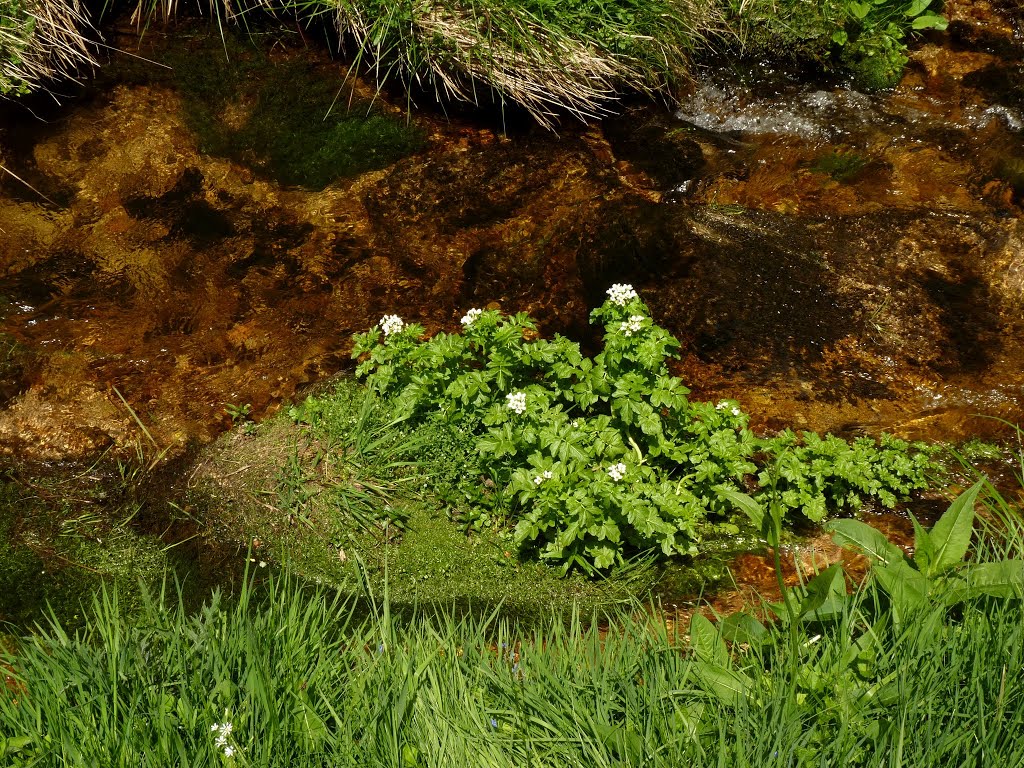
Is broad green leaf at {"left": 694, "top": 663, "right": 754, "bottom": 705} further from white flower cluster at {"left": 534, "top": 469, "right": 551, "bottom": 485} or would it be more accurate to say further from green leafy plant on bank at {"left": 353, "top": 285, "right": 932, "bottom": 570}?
white flower cluster at {"left": 534, "top": 469, "right": 551, "bottom": 485}

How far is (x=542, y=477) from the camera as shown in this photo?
11.4 ft

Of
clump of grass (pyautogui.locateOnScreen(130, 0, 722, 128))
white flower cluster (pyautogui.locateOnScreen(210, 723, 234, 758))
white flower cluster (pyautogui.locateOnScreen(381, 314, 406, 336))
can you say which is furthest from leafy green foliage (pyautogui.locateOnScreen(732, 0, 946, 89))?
white flower cluster (pyautogui.locateOnScreen(210, 723, 234, 758))

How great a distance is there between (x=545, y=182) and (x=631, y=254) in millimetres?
807

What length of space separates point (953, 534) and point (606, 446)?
1.37 m

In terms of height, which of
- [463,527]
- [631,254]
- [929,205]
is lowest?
[463,527]

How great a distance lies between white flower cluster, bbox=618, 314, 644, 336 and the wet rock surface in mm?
1015

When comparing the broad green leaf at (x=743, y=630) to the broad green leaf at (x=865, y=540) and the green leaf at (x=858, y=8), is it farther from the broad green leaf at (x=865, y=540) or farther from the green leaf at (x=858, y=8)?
the green leaf at (x=858, y=8)

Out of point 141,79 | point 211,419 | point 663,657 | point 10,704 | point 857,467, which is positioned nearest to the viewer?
point 10,704

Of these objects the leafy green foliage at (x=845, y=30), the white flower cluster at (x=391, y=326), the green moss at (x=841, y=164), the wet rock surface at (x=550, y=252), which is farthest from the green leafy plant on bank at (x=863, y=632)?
the leafy green foliage at (x=845, y=30)

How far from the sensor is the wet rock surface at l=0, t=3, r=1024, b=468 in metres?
4.39

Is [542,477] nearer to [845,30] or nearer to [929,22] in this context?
[845,30]

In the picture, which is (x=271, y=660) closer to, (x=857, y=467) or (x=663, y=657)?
(x=663, y=657)

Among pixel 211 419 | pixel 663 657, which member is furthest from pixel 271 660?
pixel 211 419

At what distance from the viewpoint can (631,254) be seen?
5082mm
